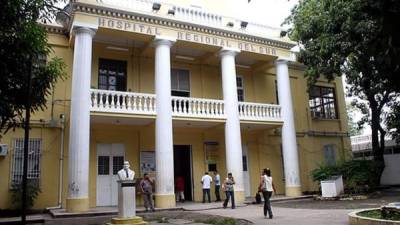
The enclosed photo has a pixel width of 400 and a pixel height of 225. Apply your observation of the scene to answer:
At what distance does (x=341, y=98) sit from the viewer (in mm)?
23969

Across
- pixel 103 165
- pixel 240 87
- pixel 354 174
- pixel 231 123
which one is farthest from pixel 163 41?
pixel 354 174

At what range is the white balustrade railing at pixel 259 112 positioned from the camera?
18.4 meters

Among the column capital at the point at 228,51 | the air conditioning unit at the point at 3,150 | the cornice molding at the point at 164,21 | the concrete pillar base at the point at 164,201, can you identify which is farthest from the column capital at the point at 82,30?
the concrete pillar base at the point at 164,201

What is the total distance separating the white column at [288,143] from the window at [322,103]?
13.2ft

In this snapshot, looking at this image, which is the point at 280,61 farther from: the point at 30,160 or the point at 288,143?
the point at 30,160

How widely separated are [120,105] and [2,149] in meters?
4.60

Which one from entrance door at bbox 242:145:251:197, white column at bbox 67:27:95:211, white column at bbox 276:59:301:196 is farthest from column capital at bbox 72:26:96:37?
entrance door at bbox 242:145:251:197

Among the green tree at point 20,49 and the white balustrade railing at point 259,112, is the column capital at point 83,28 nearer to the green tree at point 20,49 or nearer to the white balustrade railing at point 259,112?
the green tree at point 20,49

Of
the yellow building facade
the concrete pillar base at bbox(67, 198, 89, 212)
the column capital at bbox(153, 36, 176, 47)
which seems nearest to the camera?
the concrete pillar base at bbox(67, 198, 89, 212)

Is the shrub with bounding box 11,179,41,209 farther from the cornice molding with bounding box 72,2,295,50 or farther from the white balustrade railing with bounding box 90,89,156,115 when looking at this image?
the cornice molding with bounding box 72,2,295,50

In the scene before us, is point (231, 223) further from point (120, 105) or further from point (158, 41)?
point (158, 41)

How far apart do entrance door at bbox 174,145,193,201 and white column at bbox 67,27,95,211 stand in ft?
18.5

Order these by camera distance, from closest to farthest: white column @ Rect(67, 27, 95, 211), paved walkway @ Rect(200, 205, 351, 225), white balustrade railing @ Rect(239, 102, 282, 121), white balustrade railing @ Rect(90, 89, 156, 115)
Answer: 1. paved walkway @ Rect(200, 205, 351, 225)
2. white column @ Rect(67, 27, 95, 211)
3. white balustrade railing @ Rect(90, 89, 156, 115)
4. white balustrade railing @ Rect(239, 102, 282, 121)

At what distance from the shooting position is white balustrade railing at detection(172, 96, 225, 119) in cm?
1684
